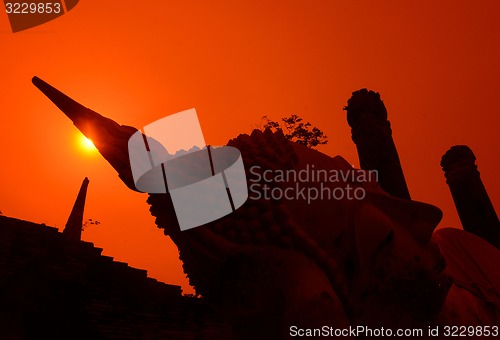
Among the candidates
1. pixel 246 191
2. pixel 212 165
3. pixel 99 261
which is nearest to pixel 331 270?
pixel 246 191

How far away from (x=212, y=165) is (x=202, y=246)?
1.03 feet

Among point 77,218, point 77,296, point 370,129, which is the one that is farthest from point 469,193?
point 77,218

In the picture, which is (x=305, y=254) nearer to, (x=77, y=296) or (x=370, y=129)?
(x=370, y=129)

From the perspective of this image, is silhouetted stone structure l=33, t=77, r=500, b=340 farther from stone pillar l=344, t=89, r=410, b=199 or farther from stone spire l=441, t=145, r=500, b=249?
stone spire l=441, t=145, r=500, b=249

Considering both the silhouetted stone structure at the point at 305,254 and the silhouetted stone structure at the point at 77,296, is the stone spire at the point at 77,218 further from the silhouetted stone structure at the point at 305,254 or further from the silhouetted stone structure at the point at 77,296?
the silhouetted stone structure at the point at 305,254

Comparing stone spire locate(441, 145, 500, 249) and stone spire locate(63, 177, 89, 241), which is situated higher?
stone spire locate(63, 177, 89, 241)

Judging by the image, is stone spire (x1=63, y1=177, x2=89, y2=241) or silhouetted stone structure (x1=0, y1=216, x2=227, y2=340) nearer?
silhouetted stone structure (x1=0, y1=216, x2=227, y2=340)

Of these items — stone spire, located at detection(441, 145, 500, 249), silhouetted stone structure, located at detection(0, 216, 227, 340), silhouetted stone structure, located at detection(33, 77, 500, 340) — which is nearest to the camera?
silhouetted stone structure, located at detection(33, 77, 500, 340)

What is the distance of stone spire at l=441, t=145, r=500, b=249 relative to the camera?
5332mm

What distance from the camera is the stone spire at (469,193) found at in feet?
17.5

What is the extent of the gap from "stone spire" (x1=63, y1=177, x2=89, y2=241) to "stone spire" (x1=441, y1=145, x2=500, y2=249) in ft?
32.8

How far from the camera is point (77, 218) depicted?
43.4ft

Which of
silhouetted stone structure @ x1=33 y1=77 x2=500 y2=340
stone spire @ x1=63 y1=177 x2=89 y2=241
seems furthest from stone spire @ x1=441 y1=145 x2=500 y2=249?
stone spire @ x1=63 y1=177 x2=89 y2=241

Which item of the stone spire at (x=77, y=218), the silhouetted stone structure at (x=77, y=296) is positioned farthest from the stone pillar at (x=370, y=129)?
the stone spire at (x=77, y=218)
